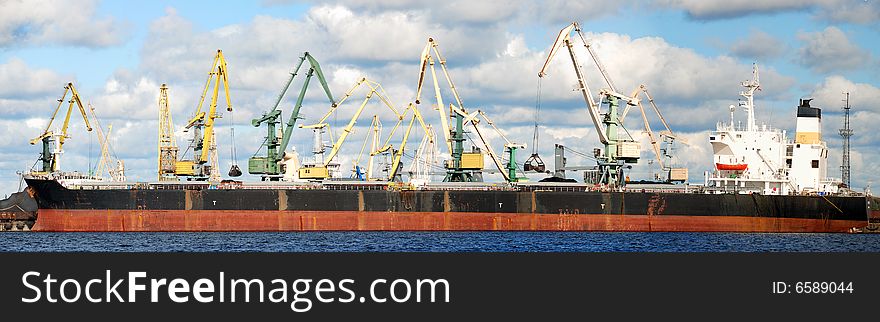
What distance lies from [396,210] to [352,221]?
306 centimetres

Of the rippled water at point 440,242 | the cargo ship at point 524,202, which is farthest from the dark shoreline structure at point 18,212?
the rippled water at point 440,242

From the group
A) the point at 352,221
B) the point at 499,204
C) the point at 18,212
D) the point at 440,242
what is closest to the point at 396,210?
the point at 352,221

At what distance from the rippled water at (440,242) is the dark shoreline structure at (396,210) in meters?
2.08

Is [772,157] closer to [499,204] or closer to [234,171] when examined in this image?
[499,204]

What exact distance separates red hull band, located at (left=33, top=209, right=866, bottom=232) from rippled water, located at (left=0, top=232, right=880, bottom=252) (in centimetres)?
196

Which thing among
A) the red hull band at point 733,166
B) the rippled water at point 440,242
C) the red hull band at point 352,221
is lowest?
the rippled water at point 440,242

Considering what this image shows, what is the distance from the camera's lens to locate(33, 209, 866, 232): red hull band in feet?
266

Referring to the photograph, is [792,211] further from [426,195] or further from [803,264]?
[803,264]

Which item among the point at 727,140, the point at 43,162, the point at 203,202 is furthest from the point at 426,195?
the point at 43,162

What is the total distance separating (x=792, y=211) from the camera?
258ft

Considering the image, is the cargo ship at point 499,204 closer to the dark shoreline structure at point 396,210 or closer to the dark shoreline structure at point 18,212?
the dark shoreline structure at point 396,210

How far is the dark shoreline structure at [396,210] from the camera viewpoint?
8019cm

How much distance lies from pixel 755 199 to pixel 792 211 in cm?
253

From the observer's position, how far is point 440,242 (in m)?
67.4
